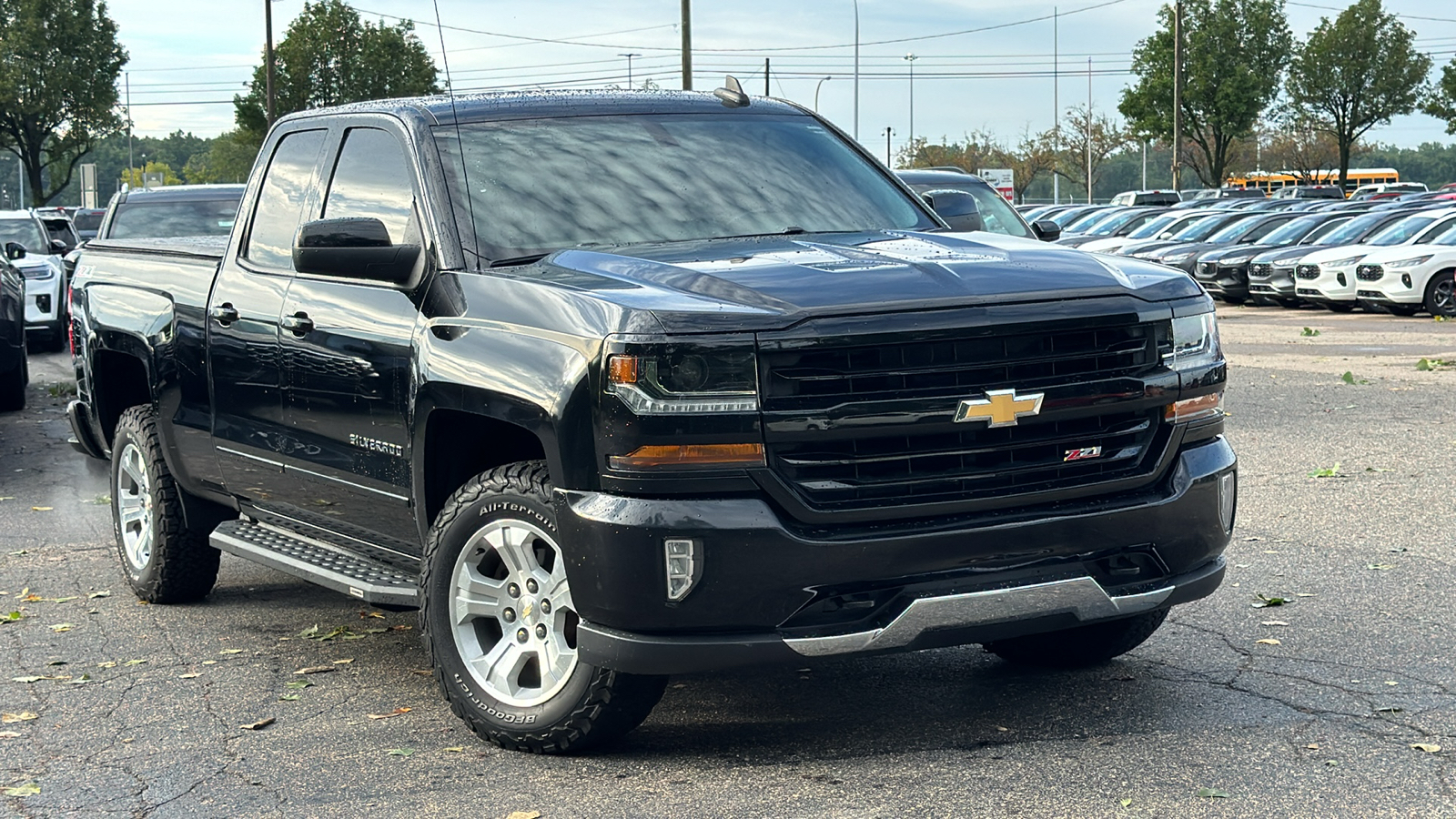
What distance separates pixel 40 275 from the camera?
21594mm

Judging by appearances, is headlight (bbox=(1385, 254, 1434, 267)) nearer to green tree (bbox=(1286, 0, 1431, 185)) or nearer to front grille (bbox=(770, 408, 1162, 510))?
front grille (bbox=(770, 408, 1162, 510))

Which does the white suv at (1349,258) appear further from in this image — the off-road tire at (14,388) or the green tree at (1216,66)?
the green tree at (1216,66)

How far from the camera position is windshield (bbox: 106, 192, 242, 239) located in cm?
1677

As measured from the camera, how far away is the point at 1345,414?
43.5ft

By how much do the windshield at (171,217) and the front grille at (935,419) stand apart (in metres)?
13.2

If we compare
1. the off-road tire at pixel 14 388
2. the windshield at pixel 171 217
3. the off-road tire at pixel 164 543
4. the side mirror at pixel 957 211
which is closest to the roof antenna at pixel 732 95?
the side mirror at pixel 957 211

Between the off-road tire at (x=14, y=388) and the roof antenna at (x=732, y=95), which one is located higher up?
the roof antenna at (x=732, y=95)

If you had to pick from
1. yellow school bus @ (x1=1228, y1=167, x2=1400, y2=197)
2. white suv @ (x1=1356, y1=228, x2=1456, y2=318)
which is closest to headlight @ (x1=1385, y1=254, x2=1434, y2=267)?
white suv @ (x1=1356, y1=228, x2=1456, y2=318)

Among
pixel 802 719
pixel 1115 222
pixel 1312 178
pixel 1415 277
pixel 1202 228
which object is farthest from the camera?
pixel 1312 178

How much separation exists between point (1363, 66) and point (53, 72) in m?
50.4

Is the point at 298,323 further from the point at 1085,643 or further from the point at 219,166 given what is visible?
the point at 219,166

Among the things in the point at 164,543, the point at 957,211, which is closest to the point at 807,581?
the point at 957,211

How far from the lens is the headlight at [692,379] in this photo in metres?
4.30

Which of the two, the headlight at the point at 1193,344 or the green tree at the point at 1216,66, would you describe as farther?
the green tree at the point at 1216,66
